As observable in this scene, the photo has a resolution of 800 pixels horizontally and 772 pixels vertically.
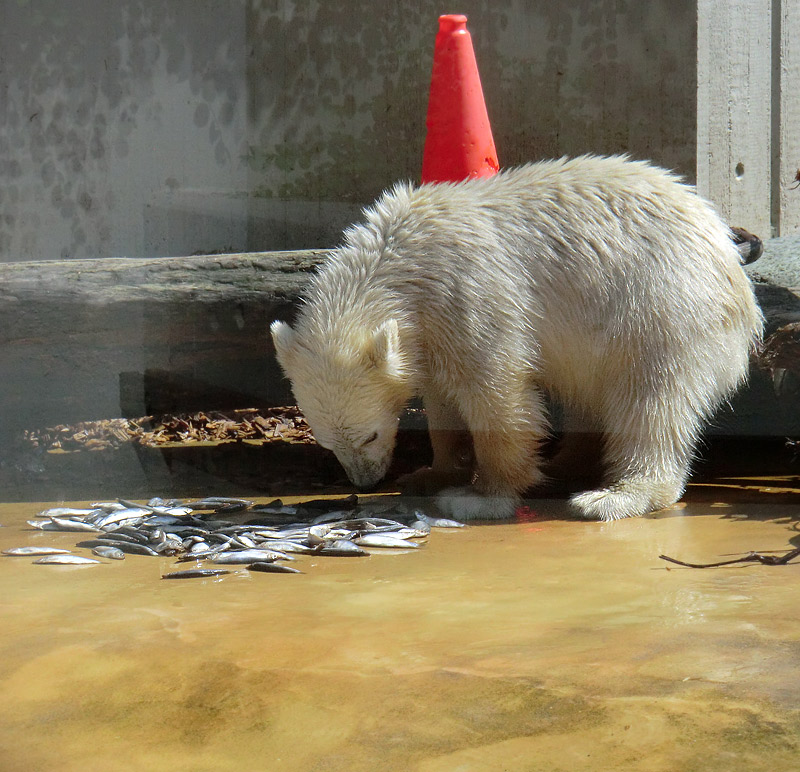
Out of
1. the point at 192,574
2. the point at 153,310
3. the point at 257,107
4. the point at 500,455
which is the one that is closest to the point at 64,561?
the point at 192,574

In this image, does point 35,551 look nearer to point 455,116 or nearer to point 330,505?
point 330,505

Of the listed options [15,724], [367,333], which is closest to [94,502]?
[367,333]

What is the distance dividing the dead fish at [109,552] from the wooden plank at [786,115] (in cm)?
405

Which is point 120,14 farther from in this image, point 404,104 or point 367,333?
point 367,333

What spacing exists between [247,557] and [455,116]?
9.00 ft

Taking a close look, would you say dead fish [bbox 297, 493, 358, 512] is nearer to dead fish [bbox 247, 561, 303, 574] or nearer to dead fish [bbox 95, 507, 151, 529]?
dead fish [bbox 95, 507, 151, 529]

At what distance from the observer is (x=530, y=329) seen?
3.90m

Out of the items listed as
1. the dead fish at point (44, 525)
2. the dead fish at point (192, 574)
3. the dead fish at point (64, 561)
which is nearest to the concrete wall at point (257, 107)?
the dead fish at point (44, 525)

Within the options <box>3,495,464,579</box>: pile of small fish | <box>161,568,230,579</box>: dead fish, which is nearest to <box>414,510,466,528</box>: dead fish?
<box>3,495,464,579</box>: pile of small fish

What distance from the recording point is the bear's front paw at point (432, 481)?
14.3 feet

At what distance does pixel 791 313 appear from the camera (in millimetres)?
4254

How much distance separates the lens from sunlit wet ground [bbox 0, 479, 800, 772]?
158 centimetres

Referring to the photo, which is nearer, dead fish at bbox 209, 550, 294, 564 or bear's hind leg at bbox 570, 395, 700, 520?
dead fish at bbox 209, 550, 294, 564

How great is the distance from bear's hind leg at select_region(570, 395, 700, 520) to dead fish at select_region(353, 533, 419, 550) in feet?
2.64
